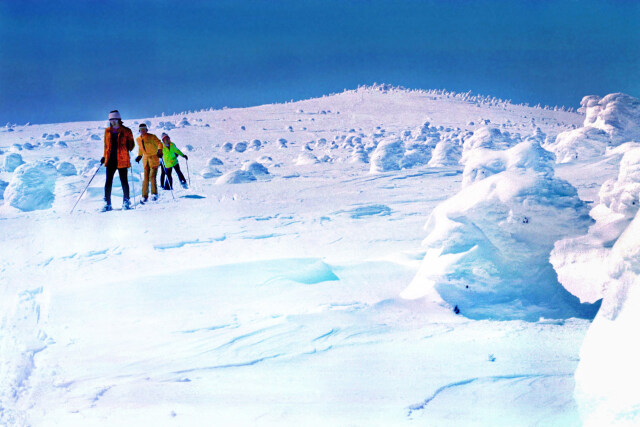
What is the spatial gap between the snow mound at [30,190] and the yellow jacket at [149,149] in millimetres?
2408

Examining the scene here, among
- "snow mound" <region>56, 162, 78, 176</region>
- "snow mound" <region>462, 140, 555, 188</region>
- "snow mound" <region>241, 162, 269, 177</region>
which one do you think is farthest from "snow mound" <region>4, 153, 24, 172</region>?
"snow mound" <region>462, 140, 555, 188</region>

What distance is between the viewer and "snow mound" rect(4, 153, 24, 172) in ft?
46.2

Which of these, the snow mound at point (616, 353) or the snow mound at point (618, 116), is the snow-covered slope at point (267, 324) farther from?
the snow mound at point (618, 116)

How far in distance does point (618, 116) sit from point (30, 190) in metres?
16.6

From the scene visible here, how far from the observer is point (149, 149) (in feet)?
25.8

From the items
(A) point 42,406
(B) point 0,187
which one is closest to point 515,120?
(B) point 0,187

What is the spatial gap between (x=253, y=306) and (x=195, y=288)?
0.65m

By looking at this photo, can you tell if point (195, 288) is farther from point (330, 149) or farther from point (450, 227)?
point (330, 149)

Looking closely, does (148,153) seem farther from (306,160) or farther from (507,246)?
(306,160)

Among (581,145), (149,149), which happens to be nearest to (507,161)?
(149,149)

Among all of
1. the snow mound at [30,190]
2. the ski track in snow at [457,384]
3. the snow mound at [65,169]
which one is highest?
the snow mound at [65,169]

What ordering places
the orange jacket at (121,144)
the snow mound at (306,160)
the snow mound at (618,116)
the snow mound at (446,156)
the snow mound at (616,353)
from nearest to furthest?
the snow mound at (616,353), the orange jacket at (121,144), the snow mound at (446,156), the snow mound at (306,160), the snow mound at (618,116)

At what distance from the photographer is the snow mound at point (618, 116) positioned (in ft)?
51.9

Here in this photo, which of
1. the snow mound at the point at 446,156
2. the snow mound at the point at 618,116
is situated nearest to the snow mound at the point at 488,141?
the snow mound at the point at 446,156
